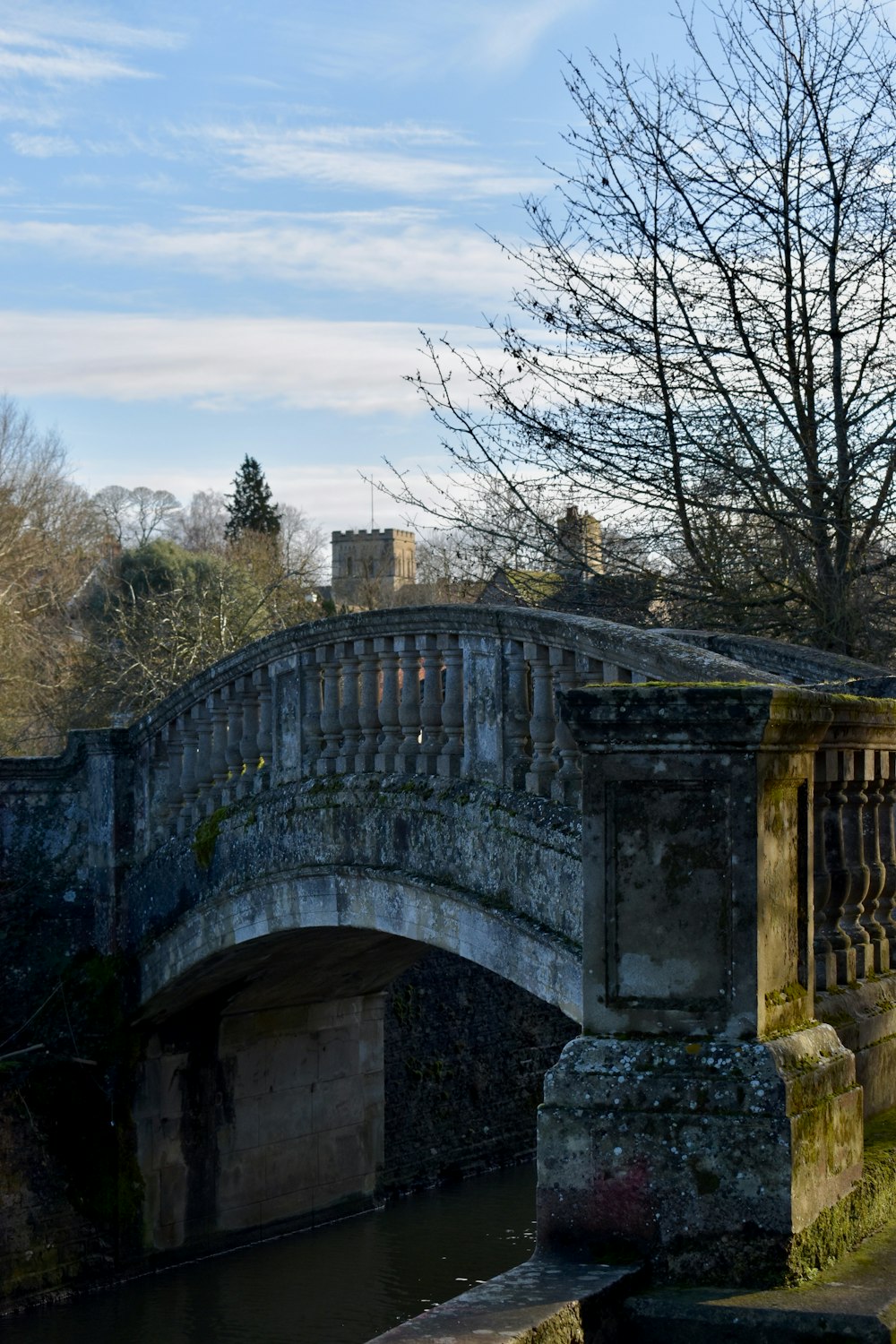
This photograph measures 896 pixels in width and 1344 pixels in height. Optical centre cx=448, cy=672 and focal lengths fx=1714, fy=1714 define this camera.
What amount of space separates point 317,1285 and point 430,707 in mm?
5290

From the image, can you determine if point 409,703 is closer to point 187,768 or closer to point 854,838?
point 187,768

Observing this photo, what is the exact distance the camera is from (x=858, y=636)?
10.5m

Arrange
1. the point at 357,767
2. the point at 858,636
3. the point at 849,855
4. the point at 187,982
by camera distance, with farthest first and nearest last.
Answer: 1. the point at 187,982
2. the point at 858,636
3. the point at 357,767
4. the point at 849,855

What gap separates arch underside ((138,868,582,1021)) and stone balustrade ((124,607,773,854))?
1.97 ft

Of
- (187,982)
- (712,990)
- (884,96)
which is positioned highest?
(884,96)

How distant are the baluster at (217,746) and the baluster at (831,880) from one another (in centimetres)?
678

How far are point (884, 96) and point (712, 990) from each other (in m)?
8.58

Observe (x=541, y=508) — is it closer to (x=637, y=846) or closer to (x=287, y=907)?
(x=287, y=907)

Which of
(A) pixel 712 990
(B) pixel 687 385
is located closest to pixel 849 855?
(A) pixel 712 990

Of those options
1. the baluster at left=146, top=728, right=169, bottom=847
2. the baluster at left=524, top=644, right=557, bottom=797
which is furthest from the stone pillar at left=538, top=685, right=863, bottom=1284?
the baluster at left=146, top=728, right=169, bottom=847

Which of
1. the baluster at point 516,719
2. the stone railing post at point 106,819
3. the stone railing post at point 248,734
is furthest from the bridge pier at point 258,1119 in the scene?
the baluster at point 516,719

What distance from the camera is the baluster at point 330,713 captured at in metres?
9.32

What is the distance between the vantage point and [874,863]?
14.3 feet

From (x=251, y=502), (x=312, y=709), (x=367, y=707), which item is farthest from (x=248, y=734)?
(x=251, y=502)
